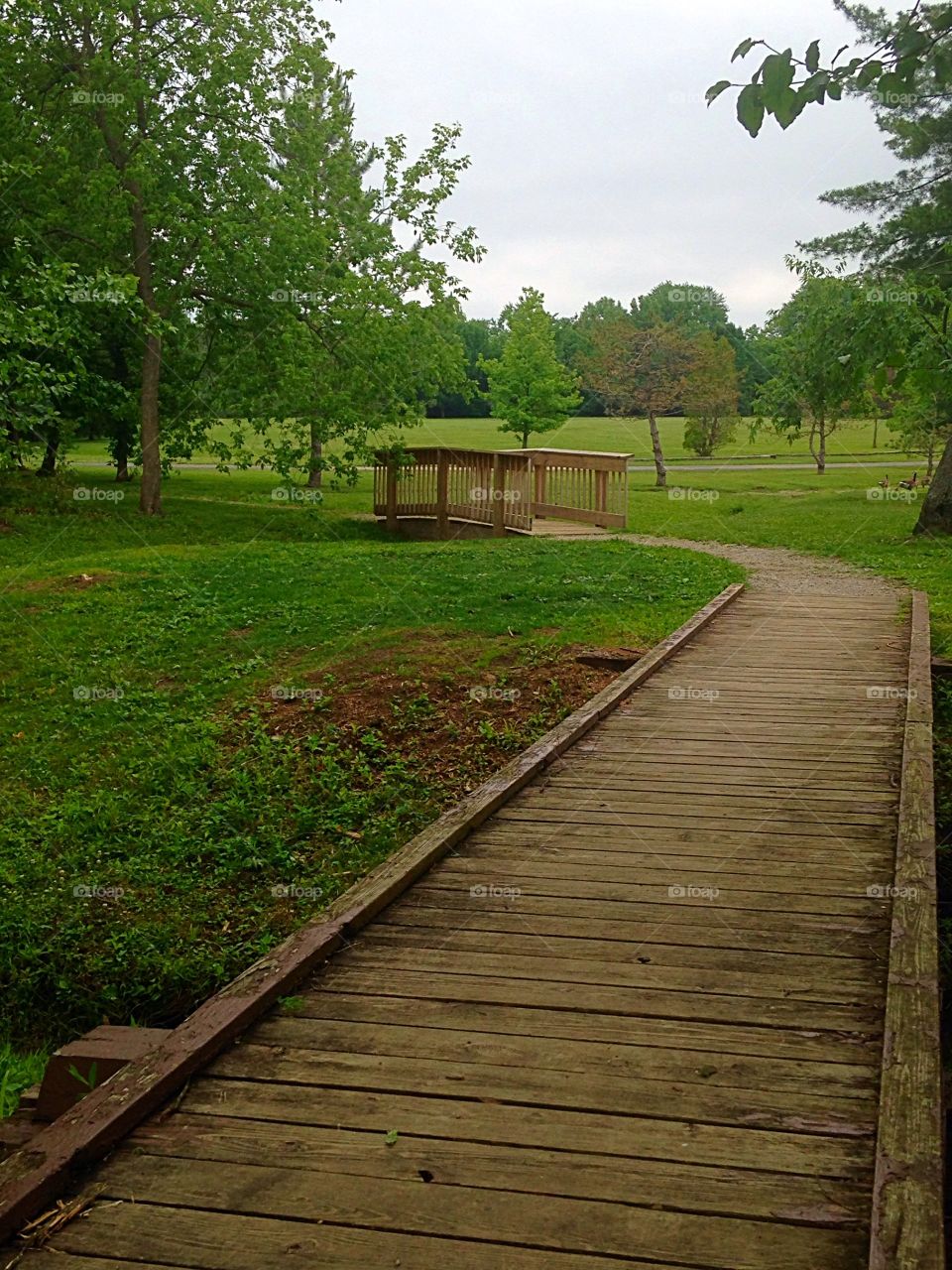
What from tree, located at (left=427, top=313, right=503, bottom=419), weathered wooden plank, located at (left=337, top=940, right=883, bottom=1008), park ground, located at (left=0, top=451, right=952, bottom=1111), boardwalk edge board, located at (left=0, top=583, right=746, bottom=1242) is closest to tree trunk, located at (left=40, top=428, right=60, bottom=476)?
park ground, located at (left=0, top=451, right=952, bottom=1111)

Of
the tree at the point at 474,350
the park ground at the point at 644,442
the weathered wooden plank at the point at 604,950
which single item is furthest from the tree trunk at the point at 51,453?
the tree at the point at 474,350

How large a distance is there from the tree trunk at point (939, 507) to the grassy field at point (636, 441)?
21.7m

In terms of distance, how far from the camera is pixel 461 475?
2234cm

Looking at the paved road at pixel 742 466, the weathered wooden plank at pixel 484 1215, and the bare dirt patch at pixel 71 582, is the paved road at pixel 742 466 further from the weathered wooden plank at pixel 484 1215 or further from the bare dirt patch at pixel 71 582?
the weathered wooden plank at pixel 484 1215

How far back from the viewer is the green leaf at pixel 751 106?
153 inches

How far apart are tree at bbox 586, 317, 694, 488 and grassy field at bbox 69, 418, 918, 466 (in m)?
7.49

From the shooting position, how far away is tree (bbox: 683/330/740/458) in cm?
3809

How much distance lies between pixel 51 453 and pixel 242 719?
1732 centimetres

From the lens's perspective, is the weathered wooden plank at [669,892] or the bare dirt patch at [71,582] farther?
the bare dirt patch at [71,582]

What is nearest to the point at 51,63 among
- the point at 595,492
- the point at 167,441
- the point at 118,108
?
the point at 118,108

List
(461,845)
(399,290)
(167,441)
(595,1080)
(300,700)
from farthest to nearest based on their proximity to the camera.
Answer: (399,290) → (167,441) → (300,700) → (461,845) → (595,1080)

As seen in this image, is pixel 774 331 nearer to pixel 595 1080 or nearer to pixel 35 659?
pixel 35 659

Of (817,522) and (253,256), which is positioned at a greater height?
(253,256)

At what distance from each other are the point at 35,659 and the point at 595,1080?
876cm
